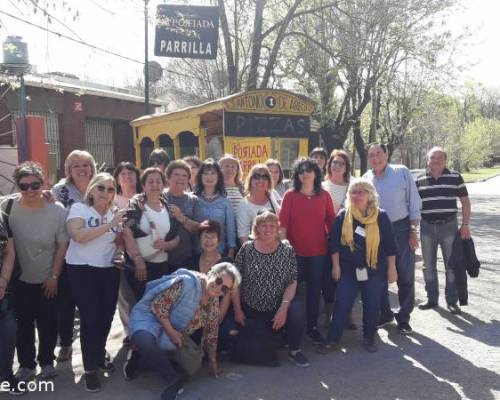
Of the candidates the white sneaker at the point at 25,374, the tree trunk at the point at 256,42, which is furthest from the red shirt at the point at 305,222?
the tree trunk at the point at 256,42

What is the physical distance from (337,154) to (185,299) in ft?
8.34

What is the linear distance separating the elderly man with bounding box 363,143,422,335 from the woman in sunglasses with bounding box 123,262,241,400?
6.45 feet

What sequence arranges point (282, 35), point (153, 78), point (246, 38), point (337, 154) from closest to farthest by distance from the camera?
point (337, 154) → point (282, 35) → point (246, 38) → point (153, 78)

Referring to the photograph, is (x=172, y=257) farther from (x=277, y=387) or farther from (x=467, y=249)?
(x=467, y=249)

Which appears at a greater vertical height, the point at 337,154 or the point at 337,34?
the point at 337,34

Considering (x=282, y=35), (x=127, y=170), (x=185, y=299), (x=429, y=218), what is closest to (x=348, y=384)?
(x=185, y=299)

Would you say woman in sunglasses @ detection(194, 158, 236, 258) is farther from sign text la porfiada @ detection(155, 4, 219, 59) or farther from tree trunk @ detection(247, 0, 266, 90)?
tree trunk @ detection(247, 0, 266, 90)

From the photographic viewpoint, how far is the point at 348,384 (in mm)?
3896

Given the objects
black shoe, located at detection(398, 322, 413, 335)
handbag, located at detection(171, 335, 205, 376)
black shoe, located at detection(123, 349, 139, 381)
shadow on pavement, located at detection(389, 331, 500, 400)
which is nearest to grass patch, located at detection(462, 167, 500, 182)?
black shoe, located at detection(398, 322, 413, 335)

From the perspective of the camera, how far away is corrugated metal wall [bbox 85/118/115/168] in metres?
15.9

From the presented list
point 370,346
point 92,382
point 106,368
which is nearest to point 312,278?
point 370,346

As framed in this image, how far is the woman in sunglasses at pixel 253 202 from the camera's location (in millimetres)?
4867

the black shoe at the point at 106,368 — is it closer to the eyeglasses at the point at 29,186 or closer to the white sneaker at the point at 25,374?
the white sneaker at the point at 25,374

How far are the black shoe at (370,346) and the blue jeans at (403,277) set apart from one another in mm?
596
